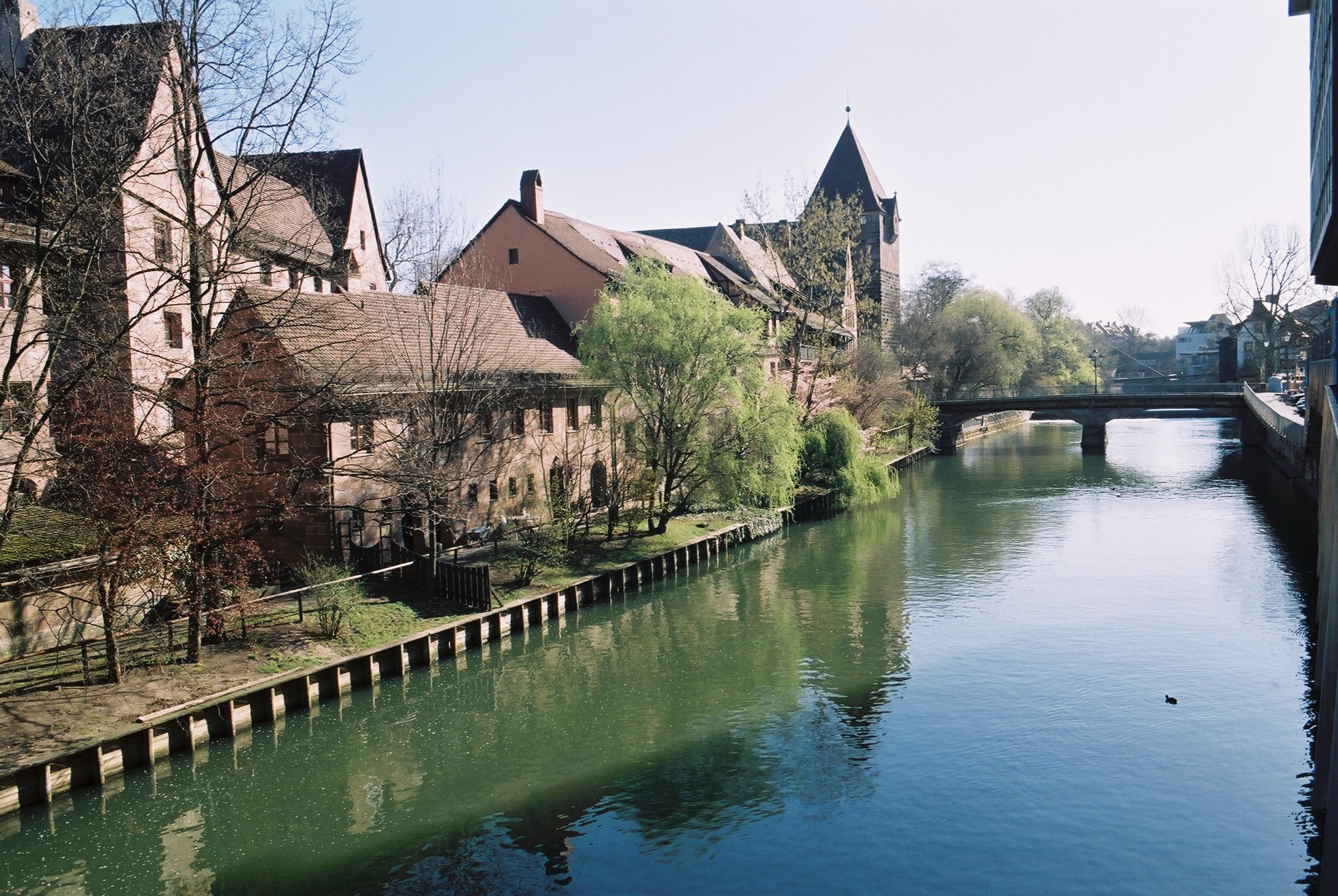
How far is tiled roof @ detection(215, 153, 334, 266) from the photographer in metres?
18.8

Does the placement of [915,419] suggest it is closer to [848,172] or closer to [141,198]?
[848,172]

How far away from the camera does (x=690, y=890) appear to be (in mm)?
12867

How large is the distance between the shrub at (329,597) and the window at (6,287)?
7.40m

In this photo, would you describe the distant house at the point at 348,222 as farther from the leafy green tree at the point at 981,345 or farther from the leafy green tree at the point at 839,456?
the leafy green tree at the point at 981,345

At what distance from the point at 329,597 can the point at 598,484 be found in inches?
599

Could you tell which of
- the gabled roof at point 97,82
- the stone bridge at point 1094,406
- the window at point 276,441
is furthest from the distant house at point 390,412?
the stone bridge at point 1094,406

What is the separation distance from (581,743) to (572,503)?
15.2m

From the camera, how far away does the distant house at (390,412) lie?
2100cm

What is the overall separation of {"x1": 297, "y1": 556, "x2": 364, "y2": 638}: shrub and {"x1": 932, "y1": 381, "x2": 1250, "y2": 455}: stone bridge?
4923 cm

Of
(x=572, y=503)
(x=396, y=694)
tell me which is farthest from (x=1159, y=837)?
(x=572, y=503)

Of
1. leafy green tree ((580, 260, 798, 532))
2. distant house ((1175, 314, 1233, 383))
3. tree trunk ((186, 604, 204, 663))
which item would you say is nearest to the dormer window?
tree trunk ((186, 604, 204, 663))

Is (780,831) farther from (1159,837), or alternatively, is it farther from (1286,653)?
(1286,653)

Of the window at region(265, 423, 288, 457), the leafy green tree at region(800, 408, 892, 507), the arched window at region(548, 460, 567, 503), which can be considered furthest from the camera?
the leafy green tree at region(800, 408, 892, 507)

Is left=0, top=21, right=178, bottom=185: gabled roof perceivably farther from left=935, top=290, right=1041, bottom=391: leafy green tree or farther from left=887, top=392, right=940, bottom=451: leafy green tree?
left=935, top=290, right=1041, bottom=391: leafy green tree
